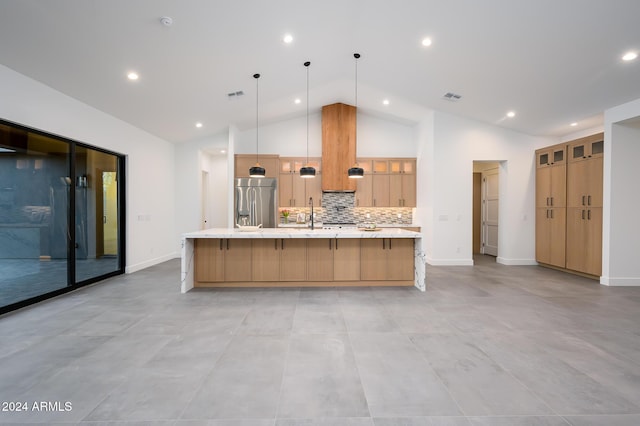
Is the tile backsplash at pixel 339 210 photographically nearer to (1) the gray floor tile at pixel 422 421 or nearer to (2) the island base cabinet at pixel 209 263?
(2) the island base cabinet at pixel 209 263

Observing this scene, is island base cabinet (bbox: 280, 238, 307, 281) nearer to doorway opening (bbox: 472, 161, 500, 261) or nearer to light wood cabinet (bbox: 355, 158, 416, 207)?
light wood cabinet (bbox: 355, 158, 416, 207)

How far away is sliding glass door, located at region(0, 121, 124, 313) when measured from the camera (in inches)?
154

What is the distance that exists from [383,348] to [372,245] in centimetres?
230

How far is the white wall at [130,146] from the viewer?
3.71m

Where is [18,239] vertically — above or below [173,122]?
below

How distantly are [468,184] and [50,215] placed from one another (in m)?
7.95

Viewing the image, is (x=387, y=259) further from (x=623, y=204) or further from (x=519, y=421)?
(x=623, y=204)

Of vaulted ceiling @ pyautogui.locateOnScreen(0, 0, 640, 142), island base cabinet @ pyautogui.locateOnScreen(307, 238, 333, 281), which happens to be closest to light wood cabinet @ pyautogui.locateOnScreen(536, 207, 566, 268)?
Result: vaulted ceiling @ pyautogui.locateOnScreen(0, 0, 640, 142)

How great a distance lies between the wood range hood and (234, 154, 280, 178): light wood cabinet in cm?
124

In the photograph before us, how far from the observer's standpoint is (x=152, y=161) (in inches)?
268

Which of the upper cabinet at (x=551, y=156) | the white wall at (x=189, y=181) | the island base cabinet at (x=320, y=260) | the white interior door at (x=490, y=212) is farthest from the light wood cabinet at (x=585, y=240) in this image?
the white wall at (x=189, y=181)

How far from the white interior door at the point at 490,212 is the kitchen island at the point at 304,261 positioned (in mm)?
4742

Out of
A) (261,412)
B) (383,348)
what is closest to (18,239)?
(261,412)

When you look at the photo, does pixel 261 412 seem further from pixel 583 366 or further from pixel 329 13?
pixel 329 13
